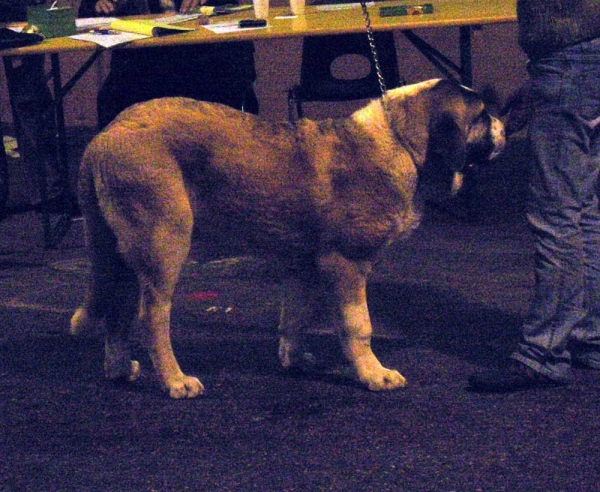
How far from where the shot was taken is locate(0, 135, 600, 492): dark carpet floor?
121 inches

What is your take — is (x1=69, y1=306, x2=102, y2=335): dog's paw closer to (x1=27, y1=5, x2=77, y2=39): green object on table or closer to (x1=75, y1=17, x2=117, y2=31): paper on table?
(x1=27, y1=5, x2=77, y2=39): green object on table

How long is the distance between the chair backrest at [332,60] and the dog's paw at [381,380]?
10.8ft

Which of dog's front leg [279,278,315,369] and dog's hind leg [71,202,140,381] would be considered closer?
dog's hind leg [71,202,140,381]

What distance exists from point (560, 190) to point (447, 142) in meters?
0.40

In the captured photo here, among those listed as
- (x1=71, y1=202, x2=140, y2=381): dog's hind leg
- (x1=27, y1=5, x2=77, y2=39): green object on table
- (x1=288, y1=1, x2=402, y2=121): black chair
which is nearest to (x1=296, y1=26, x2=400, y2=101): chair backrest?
(x1=288, y1=1, x2=402, y2=121): black chair

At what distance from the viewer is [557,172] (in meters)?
3.54

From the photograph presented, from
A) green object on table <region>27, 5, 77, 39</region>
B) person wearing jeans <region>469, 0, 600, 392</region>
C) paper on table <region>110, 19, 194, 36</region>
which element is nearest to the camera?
person wearing jeans <region>469, 0, 600, 392</region>

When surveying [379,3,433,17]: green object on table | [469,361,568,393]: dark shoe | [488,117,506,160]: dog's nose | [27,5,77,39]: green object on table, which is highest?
[27,5,77,39]: green object on table

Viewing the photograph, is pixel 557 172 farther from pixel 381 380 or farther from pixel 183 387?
pixel 183 387

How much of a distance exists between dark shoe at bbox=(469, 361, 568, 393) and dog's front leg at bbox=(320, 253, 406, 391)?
265mm

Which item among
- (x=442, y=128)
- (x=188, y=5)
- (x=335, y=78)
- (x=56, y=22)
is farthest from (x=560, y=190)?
(x=188, y=5)

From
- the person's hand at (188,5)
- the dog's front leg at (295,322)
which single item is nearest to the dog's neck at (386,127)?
the dog's front leg at (295,322)

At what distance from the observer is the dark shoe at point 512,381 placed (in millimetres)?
3664

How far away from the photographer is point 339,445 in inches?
129
